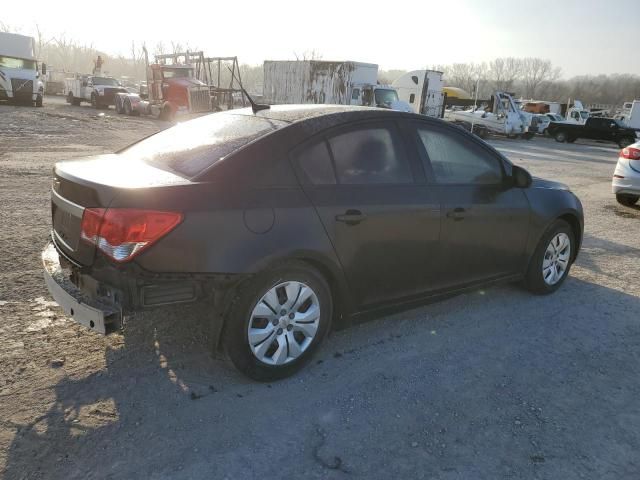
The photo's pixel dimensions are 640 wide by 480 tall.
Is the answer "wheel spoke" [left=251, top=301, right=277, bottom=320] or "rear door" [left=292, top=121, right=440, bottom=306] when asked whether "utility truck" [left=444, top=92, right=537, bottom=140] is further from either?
"wheel spoke" [left=251, top=301, right=277, bottom=320]

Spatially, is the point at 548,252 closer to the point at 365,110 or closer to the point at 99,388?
the point at 365,110


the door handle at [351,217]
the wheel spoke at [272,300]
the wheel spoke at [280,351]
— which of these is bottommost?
the wheel spoke at [280,351]

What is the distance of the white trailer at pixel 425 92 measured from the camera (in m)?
27.8

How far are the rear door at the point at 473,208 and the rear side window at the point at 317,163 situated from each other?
83 cm

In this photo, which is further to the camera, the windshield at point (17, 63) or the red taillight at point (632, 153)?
the windshield at point (17, 63)

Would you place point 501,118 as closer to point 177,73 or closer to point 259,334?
point 177,73

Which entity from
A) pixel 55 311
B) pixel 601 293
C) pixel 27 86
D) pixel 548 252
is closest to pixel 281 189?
pixel 55 311

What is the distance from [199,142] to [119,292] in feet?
3.78

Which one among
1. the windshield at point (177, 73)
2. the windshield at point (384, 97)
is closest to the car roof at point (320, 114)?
the windshield at point (384, 97)

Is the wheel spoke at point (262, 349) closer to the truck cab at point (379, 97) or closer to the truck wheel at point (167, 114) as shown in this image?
the truck cab at point (379, 97)

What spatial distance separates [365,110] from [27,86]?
26.8 m

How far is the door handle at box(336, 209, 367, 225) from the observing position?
10.2ft

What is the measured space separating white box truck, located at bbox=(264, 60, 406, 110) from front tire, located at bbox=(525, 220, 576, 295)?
18.6 m

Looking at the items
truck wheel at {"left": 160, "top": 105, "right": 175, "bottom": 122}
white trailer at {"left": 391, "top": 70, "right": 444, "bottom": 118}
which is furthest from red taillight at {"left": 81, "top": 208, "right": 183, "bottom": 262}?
white trailer at {"left": 391, "top": 70, "right": 444, "bottom": 118}
